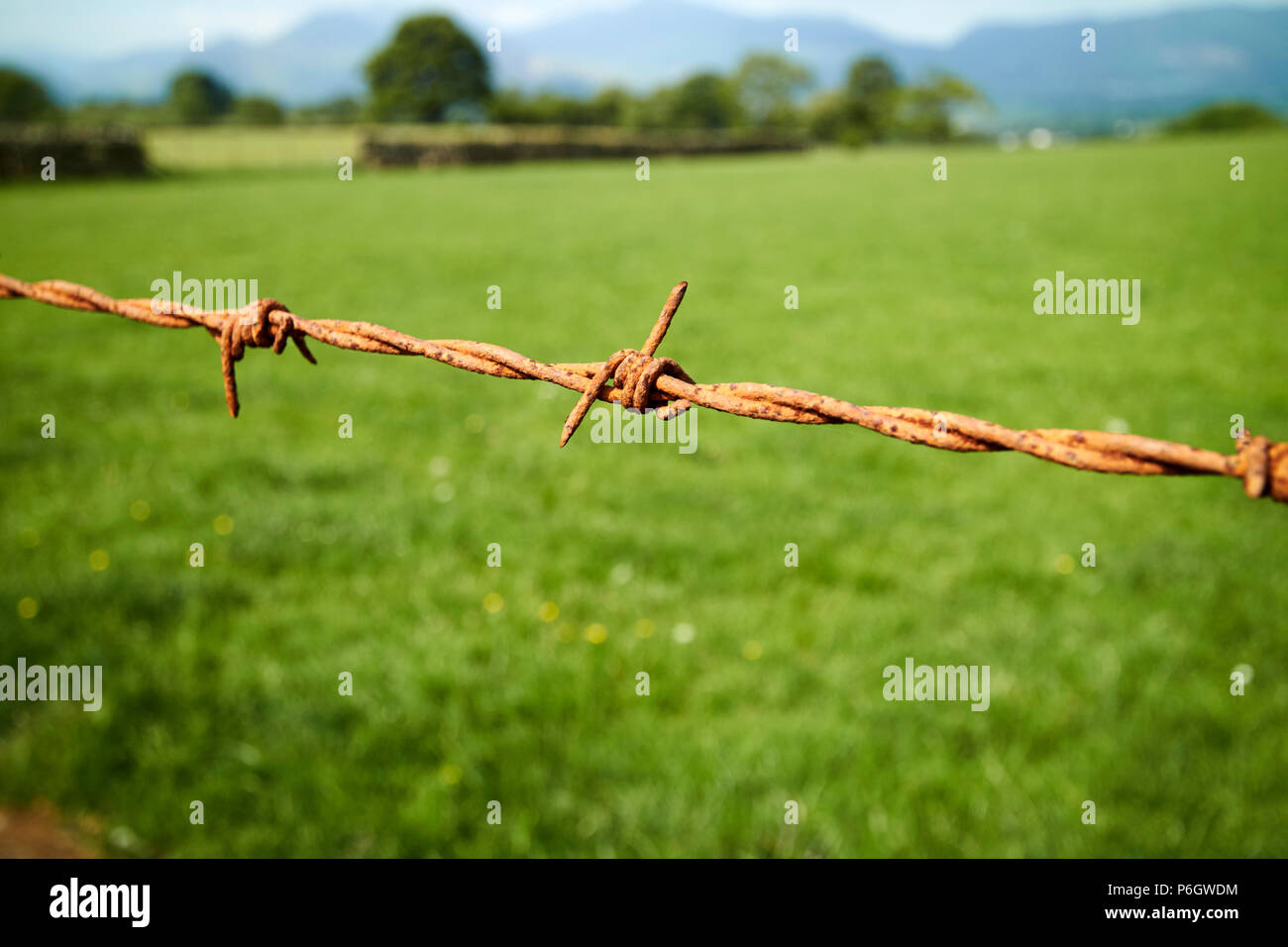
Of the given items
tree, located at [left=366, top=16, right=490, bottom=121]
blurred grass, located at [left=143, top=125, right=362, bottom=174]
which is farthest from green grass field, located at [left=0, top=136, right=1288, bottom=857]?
tree, located at [left=366, top=16, right=490, bottom=121]

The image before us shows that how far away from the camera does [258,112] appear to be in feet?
222

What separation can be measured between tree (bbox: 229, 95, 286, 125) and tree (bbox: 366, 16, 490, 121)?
917 cm

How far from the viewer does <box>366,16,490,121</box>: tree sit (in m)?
54.3

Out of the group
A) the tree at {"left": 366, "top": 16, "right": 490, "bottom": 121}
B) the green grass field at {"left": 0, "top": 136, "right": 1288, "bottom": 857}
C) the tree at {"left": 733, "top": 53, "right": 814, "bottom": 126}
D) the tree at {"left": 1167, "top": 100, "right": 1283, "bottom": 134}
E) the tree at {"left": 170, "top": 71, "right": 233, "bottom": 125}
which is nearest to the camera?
the green grass field at {"left": 0, "top": 136, "right": 1288, "bottom": 857}

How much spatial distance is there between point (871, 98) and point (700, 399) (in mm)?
98301

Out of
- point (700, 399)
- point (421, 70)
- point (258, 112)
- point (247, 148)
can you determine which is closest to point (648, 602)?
point (700, 399)

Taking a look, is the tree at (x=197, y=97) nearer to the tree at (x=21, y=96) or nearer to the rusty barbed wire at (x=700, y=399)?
the tree at (x=21, y=96)

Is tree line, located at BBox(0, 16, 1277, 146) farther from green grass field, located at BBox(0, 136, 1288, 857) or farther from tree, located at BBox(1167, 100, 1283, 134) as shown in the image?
green grass field, located at BBox(0, 136, 1288, 857)

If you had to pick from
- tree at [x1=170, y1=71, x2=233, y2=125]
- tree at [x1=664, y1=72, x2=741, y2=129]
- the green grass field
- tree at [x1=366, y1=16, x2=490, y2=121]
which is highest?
tree at [x1=664, y1=72, x2=741, y2=129]

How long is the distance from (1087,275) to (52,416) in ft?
37.0

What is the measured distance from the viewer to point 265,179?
1326 inches
